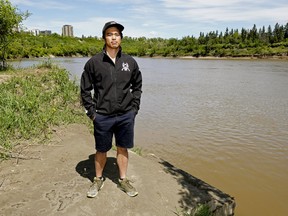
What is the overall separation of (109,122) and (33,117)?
366 cm

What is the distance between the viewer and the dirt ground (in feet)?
12.4

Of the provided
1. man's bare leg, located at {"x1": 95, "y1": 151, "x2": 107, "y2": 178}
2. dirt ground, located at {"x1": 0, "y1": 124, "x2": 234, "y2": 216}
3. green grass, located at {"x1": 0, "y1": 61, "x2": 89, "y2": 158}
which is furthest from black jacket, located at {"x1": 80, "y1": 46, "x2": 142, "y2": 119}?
green grass, located at {"x1": 0, "y1": 61, "x2": 89, "y2": 158}

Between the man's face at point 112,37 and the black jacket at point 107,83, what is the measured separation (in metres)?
0.13

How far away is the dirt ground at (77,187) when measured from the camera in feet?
12.4

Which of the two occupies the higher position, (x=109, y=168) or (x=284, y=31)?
(x=284, y=31)

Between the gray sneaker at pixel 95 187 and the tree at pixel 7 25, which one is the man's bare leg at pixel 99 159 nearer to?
the gray sneaker at pixel 95 187

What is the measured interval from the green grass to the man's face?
3.01 meters

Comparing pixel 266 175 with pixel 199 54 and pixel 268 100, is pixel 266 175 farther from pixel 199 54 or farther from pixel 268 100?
pixel 199 54

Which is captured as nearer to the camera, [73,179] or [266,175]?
[73,179]

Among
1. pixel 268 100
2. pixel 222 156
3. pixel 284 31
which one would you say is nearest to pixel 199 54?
pixel 284 31

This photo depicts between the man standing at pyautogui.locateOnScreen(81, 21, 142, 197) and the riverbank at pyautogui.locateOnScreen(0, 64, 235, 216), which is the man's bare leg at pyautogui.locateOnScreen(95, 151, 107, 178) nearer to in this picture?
the man standing at pyautogui.locateOnScreen(81, 21, 142, 197)

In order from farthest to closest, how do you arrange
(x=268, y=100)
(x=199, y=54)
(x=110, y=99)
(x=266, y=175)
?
(x=199, y=54), (x=268, y=100), (x=266, y=175), (x=110, y=99)

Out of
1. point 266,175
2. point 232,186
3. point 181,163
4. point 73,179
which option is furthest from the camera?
point 181,163

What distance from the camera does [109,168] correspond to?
484 centimetres
